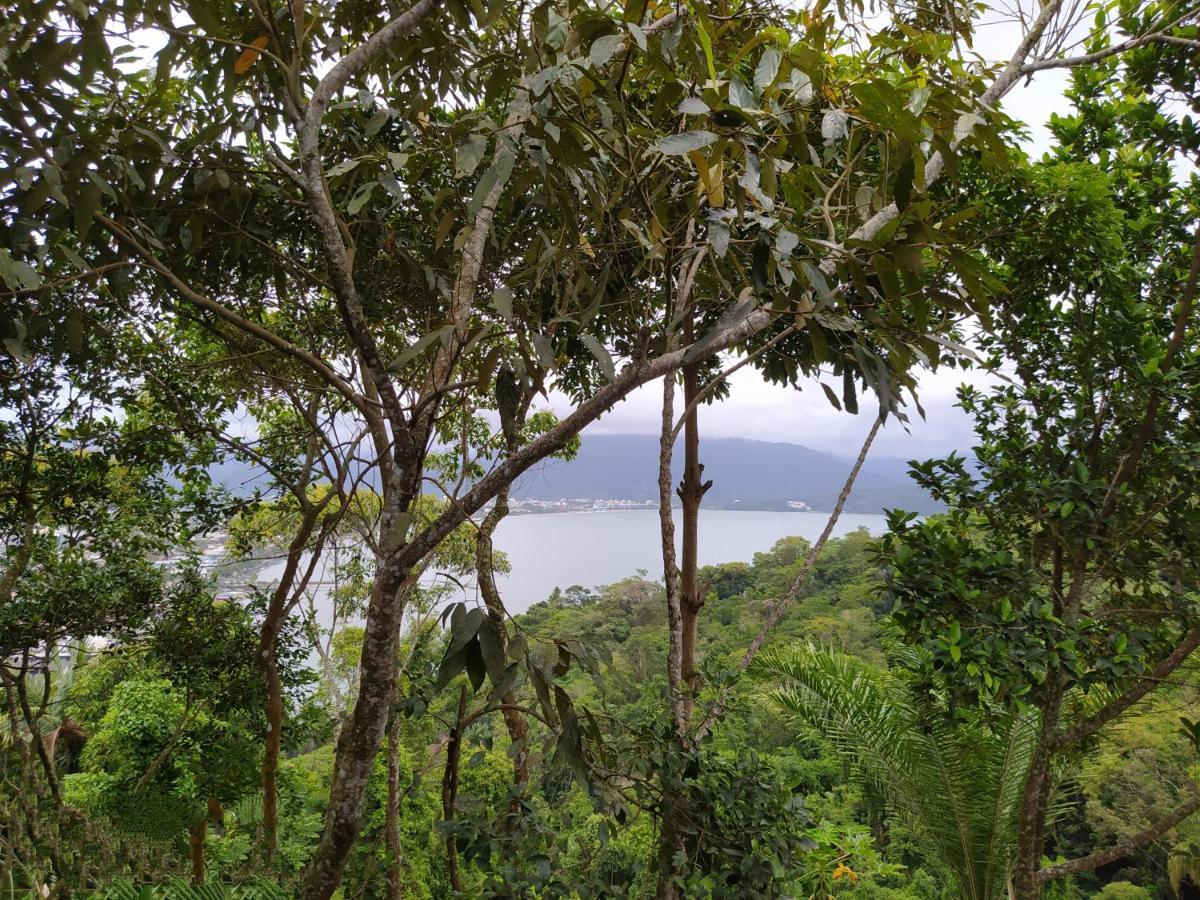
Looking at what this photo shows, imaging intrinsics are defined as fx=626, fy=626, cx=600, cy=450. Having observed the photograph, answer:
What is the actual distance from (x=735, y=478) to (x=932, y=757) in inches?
301

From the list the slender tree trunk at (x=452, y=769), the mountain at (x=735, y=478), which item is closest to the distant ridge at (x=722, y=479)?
the mountain at (x=735, y=478)

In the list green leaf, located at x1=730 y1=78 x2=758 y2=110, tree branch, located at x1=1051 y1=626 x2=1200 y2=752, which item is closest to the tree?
tree branch, located at x1=1051 y1=626 x2=1200 y2=752

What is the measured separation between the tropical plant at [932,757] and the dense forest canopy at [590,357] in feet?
0.08

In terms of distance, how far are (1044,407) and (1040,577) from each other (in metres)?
0.61

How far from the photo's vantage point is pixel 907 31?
71.1 inches

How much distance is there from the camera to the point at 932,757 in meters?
3.16

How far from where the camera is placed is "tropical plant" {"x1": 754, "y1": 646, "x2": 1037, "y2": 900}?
3102 mm

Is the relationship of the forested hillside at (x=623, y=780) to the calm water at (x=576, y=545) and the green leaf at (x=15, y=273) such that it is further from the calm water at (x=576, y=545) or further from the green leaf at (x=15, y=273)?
the calm water at (x=576, y=545)

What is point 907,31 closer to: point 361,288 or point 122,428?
point 361,288

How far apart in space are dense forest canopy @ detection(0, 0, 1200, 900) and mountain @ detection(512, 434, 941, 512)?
423 mm

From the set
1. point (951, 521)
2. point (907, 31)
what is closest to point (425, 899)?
point (951, 521)

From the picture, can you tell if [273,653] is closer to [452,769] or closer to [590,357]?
[452,769]

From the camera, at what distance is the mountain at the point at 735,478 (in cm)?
287

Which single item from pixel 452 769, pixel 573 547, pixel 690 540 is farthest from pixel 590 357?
pixel 573 547
